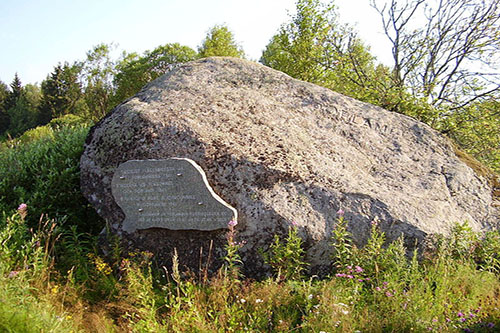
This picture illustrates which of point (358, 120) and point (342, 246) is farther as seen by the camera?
point (358, 120)

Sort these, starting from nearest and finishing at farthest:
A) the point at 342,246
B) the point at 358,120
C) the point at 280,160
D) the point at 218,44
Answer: the point at 342,246 → the point at 280,160 → the point at 358,120 → the point at 218,44

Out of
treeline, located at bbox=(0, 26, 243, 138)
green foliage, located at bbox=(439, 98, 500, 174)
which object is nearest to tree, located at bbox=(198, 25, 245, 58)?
treeline, located at bbox=(0, 26, 243, 138)

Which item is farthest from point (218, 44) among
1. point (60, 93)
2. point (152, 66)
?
point (60, 93)

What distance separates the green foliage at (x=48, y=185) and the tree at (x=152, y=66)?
2059cm

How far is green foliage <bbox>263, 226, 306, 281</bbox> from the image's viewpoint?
441 cm

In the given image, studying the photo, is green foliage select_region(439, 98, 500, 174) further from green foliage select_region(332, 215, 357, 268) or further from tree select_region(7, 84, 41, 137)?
tree select_region(7, 84, 41, 137)

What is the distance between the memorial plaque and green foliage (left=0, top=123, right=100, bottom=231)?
1.33 meters

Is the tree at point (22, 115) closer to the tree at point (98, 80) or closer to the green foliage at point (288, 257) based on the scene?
the tree at point (98, 80)

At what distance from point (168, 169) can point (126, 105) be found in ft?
5.59

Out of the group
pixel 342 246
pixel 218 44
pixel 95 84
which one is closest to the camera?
pixel 342 246

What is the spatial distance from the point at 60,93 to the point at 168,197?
4446 centimetres

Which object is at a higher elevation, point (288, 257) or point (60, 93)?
point (60, 93)

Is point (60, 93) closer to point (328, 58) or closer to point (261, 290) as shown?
point (328, 58)

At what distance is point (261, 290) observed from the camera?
13.5 ft
